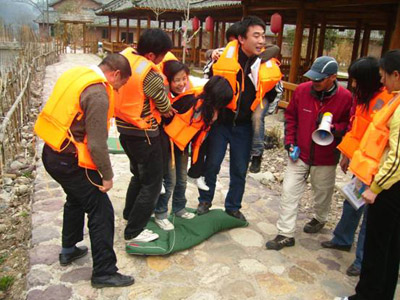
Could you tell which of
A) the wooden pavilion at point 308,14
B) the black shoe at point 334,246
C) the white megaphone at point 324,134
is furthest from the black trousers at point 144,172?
the wooden pavilion at point 308,14

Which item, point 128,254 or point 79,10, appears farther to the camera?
point 79,10

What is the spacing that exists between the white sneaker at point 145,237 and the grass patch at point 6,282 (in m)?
1.00

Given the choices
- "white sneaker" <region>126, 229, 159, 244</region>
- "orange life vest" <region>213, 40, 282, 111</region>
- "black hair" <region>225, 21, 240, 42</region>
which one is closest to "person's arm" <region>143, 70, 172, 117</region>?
"orange life vest" <region>213, 40, 282, 111</region>

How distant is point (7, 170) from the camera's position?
5.88m

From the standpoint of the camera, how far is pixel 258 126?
3512mm

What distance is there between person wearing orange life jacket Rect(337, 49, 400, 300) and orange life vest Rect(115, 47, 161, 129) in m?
1.57

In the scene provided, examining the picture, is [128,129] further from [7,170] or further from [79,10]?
[79,10]

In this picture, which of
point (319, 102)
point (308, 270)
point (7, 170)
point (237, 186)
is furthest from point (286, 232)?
point (7, 170)

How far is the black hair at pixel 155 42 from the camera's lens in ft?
9.25

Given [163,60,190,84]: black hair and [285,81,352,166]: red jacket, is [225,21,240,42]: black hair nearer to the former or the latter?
[163,60,190,84]: black hair

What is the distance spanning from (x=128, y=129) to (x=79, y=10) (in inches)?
1877

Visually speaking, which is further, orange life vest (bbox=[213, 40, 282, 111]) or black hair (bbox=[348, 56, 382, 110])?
orange life vest (bbox=[213, 40, 282, 111])

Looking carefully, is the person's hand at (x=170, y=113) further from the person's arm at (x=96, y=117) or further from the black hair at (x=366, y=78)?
the black hair at (x=366, y=78)

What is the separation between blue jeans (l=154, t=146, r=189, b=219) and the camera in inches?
133
